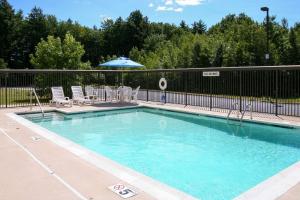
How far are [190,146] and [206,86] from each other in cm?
1052

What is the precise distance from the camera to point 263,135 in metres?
9.42

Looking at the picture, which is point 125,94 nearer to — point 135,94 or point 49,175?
point 135,94

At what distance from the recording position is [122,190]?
4.38 m

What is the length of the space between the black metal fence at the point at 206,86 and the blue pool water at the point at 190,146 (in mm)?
2192

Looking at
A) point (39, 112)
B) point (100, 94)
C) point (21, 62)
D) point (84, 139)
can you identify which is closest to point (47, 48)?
point (100, 94)

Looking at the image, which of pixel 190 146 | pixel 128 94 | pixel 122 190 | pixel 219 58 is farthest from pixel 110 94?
pixel 122 190

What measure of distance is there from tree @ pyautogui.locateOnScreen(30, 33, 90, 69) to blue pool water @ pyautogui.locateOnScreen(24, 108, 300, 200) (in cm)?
606

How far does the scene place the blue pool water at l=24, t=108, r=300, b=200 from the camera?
6098 millimetres

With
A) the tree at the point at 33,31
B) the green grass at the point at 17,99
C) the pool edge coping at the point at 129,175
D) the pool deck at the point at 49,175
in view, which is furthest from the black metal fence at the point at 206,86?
the tree at the point at 33,31

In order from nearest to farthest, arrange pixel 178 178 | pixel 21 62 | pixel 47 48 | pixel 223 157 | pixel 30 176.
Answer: pixel 30 176 < pixel 178 178 < pixel 223 157 < pixel 47 48 < pixel 21 62

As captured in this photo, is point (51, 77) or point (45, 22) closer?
point (51, 77)

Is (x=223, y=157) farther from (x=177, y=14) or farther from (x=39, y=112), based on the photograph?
(x=177, y=14)

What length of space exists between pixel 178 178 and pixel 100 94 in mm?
11338

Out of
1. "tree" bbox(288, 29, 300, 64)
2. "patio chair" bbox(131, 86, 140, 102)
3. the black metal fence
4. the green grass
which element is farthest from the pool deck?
Answer: "tree" bbox(288, 29, 300, 64)
